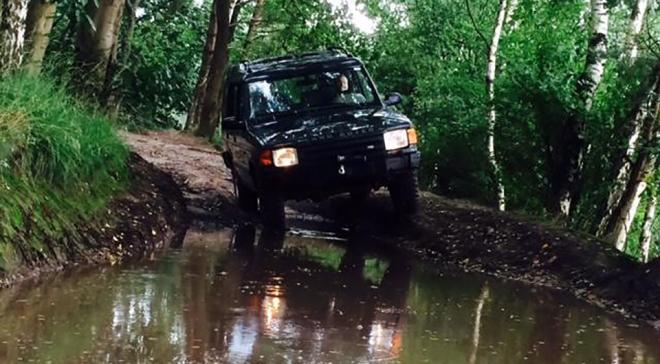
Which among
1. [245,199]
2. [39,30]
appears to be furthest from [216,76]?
[39,30]

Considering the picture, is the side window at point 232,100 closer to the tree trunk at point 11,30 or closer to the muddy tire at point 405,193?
the muddy tire at point 405,193

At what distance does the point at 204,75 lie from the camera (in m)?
25.9

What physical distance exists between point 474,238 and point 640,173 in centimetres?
283

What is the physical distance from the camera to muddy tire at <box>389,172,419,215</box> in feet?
38.2

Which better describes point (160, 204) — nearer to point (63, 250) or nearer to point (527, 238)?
point (63, 250)

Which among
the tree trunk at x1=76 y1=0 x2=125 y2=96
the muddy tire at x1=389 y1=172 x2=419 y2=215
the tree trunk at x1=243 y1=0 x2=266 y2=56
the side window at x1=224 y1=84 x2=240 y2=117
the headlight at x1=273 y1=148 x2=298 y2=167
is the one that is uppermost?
the tree trunk at x1=243 y1=0 x2=266 y2=56

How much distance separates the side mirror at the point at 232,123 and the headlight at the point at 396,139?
168 centimetres

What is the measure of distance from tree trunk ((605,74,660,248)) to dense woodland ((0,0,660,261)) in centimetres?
2

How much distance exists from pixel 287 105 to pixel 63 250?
4.10 meters

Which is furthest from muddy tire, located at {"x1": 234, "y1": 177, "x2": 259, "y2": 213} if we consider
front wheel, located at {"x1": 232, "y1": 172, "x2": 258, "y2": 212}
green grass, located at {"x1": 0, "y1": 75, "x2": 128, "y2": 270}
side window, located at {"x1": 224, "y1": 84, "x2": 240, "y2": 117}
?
green grass, located at {"x1": 0, "y1": 75, "x2": 128, "y2": 270}

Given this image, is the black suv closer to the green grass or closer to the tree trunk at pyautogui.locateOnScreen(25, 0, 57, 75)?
the green grass

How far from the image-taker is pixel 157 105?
92.3 feet

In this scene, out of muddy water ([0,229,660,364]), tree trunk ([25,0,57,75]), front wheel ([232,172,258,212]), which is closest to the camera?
muddy water ([0,229,660,364])

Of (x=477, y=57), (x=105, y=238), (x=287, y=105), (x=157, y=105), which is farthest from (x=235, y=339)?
(x=157, y=105)
